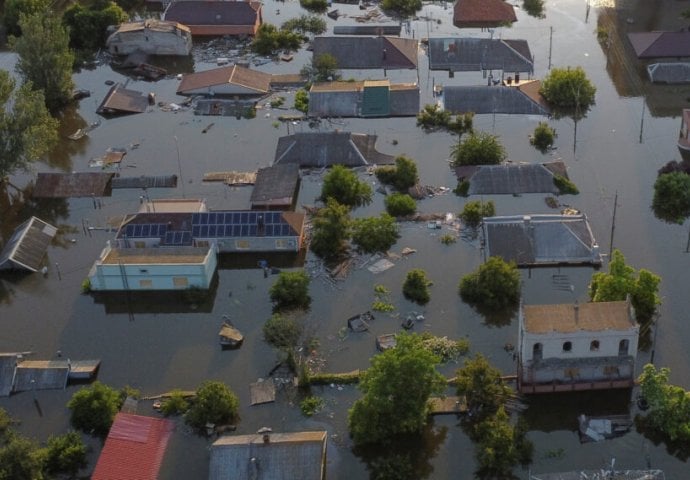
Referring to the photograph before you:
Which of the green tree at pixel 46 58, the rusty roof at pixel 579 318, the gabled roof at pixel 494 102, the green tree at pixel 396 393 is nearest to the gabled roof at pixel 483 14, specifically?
the gabled roof at pixel 494 102

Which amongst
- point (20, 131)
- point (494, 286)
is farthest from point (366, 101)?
point (494, 286)

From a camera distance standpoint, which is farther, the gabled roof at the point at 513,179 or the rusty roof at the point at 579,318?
the gabled roof at the point at 513,179

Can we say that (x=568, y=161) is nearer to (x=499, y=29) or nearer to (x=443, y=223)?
(x=443, y=223)

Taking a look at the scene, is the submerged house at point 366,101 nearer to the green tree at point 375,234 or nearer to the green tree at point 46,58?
the green tree at point 375,234

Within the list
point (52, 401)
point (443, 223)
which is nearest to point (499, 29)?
point (443, 223)

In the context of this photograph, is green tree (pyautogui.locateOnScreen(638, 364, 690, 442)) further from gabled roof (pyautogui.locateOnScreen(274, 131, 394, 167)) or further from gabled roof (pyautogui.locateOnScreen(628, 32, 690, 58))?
gabled roof (pyautogui.locateOnScreen(628, 32, 690, 58))

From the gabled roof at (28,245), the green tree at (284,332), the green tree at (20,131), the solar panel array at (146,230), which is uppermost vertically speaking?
the green tree at (20,131)

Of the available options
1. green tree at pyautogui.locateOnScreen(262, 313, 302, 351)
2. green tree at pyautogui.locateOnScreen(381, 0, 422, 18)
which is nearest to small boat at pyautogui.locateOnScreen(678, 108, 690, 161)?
green tree at pyautogui.locateOnScreen(262, 313, 302, 351)

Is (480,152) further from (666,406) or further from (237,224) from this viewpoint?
(666,406)
